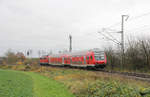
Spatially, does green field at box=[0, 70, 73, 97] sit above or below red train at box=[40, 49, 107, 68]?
below

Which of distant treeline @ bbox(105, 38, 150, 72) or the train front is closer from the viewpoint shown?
the train front

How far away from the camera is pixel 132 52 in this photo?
27.5 meters

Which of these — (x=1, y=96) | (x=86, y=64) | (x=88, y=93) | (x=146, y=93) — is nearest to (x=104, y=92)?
(x=88, y=93)

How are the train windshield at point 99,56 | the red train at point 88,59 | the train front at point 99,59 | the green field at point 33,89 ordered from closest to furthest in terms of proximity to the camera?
the green field at point 33,89
the train front at point 99,59
the red train at point 88,59
the train windshield at point 99,56

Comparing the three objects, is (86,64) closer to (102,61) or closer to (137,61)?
(102,61)

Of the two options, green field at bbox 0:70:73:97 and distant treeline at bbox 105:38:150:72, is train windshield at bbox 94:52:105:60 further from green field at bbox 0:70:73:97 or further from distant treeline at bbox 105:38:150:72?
green field at bbox 0:70:73:97

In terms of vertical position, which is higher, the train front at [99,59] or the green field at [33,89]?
the train front at [99,59]

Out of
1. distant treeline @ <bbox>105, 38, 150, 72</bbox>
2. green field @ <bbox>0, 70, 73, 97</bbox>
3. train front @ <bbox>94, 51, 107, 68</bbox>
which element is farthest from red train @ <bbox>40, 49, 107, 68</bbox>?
green field @ <bbox>0, 70, 73, 97</bbox>

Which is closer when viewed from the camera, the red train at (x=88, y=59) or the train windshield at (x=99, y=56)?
the red train at (x=88, y=59)

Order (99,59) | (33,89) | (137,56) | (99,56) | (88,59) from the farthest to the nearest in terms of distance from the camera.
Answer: (137,56) → (88,59) → (99,56) → (99,59) → (33,89)

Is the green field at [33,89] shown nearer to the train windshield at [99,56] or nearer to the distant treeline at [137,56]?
the train windshield at [99,56]

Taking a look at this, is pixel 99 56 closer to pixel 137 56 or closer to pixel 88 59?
pixel 88 59

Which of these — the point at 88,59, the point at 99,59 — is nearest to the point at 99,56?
the point at 99,59

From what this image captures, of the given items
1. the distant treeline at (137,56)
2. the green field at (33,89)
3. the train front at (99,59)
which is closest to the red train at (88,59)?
the train front at (99,59)
